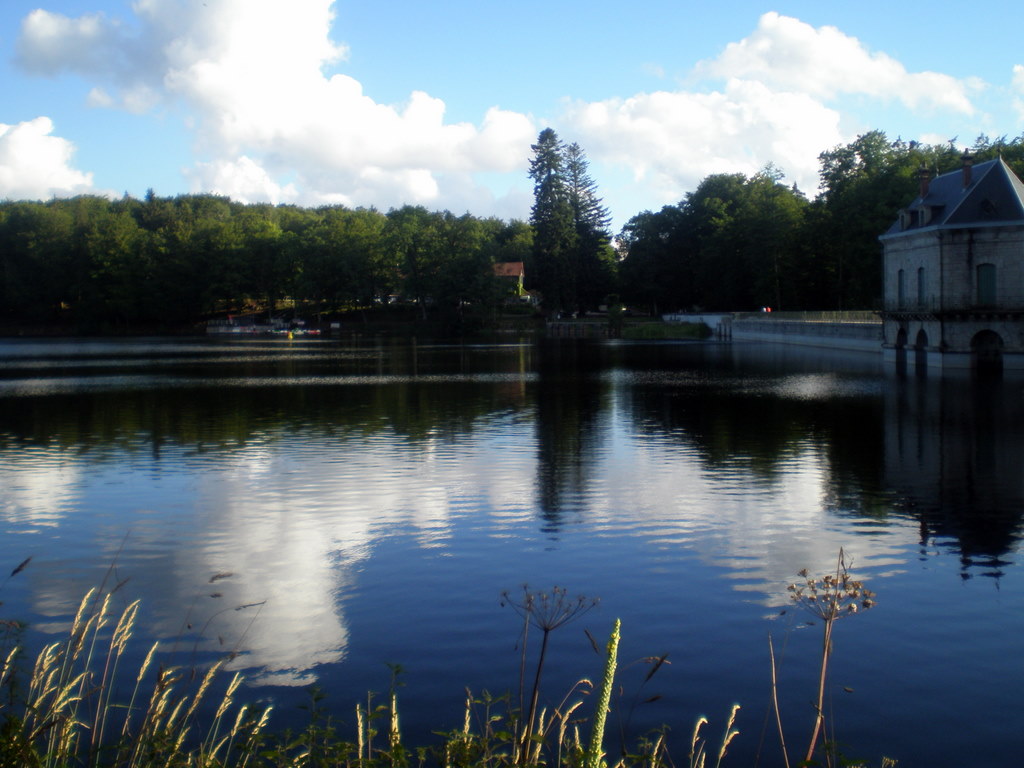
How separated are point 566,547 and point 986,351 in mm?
38480

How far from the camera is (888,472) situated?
1797cm

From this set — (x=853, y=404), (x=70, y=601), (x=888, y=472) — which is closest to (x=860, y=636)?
(x=70, y=601)

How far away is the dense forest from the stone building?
147 ft

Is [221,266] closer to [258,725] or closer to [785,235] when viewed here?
[785,235]

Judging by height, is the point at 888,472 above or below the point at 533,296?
below

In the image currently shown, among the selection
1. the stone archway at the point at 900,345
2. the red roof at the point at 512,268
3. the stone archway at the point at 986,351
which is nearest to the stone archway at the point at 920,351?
the stone archway at the point at 900,345

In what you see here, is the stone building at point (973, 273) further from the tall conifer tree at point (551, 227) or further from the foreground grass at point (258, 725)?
the tall conifer tree at point (551, 227)

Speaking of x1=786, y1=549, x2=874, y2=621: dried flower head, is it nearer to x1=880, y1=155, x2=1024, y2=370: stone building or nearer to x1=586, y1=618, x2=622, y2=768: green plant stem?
x1=586, y1=618, x2=622, y2=768: green plant stem

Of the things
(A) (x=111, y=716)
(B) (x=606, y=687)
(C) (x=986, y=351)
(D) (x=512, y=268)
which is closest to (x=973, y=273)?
(C) (x=986, y=351)

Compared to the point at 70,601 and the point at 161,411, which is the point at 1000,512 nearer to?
the point at 70,601

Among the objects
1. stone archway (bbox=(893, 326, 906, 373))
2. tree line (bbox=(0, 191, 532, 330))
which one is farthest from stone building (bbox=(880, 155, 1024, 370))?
tree line (bbox=(0, 191, 532, 330))

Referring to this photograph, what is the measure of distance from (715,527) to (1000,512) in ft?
14.5

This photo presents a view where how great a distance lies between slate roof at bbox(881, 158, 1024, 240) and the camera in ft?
142

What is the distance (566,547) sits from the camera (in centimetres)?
1241
